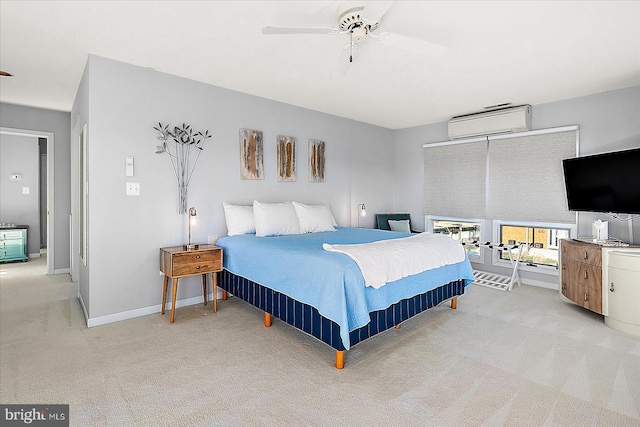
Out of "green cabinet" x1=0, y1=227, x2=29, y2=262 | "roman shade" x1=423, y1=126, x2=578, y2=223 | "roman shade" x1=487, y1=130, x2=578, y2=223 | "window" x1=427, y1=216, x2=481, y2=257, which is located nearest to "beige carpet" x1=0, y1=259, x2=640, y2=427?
"roman shade" x1=487, y1=130, x2=578, y2=223

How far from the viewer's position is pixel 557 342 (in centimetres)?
284

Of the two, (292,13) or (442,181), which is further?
(442,181)

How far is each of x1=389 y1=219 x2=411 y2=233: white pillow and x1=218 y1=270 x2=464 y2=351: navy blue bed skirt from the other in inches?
86.8

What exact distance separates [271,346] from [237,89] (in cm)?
301

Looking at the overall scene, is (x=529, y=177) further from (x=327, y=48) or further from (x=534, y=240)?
(x=327, y=48)

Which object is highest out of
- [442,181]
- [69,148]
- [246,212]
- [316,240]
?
[69,148]

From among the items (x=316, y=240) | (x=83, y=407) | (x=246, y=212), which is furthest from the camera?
(x=246, y=212)

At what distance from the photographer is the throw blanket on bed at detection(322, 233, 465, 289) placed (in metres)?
2.52

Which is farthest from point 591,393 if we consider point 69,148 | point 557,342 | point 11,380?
point 69,148

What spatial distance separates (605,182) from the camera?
3588 mm

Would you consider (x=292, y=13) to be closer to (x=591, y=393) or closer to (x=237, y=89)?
(x=237, y=89)

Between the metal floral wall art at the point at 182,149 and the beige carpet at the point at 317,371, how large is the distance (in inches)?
54.4

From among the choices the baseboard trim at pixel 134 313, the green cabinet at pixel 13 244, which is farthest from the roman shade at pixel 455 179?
the green cabinet at pixel 13 244

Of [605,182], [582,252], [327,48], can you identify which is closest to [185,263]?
[327,48]
